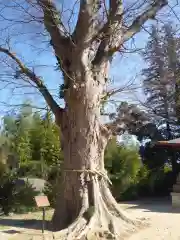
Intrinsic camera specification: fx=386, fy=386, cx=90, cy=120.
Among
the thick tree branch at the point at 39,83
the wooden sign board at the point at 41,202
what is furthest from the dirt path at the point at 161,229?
the thick tree branch at the point at 39,83

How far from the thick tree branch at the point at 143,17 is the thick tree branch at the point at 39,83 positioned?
8.08ft

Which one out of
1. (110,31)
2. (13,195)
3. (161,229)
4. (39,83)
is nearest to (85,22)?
(110,31)

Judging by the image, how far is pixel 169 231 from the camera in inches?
345

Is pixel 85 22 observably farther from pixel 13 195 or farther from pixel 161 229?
pixel 13 195

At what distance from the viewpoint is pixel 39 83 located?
1002 cm

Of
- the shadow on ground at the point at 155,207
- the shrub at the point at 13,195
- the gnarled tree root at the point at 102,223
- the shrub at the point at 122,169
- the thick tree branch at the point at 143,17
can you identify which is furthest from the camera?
the shrub at the point at 122,169

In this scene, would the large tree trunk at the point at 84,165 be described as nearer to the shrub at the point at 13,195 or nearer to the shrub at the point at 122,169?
the shrub at the point at 13,195

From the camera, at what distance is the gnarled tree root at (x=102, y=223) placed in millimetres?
8094

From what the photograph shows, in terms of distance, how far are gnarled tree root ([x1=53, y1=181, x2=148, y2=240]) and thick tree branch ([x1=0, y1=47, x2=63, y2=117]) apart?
2.23 metres

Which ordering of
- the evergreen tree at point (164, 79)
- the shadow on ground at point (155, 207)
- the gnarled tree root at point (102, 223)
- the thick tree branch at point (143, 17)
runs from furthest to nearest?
1. the evergreen tree at point (164, 79)
2. the shadow on ground at point (155, 207)
3. the thick tree branch at point (143, 17)
4. the gnarled tree root at point (102, 223)

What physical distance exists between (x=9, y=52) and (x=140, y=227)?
215 inches

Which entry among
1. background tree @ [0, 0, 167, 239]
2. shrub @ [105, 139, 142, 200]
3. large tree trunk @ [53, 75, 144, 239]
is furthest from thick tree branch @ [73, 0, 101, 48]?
shrub @ [105, 139, 142, 200]

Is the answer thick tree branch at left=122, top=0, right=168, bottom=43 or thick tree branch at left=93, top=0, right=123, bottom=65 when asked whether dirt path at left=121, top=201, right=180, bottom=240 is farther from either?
thick tree branch at left=122, top=0, right=168, bottom=43

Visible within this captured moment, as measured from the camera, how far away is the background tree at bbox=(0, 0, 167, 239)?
30.2 ft
